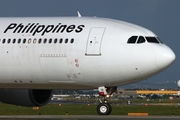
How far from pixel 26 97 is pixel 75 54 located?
512 centimetres

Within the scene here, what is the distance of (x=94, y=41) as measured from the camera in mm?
35594

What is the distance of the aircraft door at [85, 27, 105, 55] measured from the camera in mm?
35375

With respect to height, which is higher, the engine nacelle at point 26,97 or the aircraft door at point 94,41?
the aircraft door at point 94,41

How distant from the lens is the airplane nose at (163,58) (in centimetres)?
3450

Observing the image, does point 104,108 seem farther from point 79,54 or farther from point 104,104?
point 79,54

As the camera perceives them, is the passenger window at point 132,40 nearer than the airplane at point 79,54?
No

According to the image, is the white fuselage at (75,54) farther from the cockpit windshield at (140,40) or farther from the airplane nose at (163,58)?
the cockpit windshield at (140,40)

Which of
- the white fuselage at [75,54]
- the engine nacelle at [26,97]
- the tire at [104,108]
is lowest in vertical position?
the tire at [104,108]

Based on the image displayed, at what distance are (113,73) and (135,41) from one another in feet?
6.54

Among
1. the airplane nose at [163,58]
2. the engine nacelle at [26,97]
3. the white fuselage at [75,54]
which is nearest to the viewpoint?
the airplane nose at [163,58]

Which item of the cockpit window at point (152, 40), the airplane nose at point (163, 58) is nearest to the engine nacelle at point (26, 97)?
the cockpit window at point (152, 40)

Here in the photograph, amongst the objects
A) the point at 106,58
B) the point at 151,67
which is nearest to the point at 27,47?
the point at 106,58

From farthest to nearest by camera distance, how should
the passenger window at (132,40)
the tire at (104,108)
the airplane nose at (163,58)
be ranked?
the tire at (104,108), the passenger window at (132,40), the airplane nose at (163,58)

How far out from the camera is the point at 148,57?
34.7 meters
